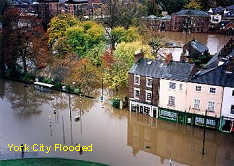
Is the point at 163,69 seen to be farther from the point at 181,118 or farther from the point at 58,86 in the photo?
the point at 58,86

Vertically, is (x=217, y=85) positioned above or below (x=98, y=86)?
above

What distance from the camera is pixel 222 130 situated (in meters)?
27.8

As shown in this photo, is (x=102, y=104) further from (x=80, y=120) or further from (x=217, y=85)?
(x=217, y=85)

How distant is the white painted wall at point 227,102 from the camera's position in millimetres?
26750

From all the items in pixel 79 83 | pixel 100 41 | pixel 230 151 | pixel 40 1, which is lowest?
pixel 230 151

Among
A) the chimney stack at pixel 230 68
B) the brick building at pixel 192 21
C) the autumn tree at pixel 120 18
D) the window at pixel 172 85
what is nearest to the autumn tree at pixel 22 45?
the autumn tree at pixel 120 18

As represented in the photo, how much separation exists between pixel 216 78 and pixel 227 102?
2.28m

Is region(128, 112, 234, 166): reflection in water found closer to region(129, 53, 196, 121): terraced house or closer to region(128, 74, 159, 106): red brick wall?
region(129, 53, 196, 121): terraced house

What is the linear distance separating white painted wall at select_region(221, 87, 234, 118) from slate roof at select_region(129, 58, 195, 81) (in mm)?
3607

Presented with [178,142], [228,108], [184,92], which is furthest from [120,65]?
[228,108]

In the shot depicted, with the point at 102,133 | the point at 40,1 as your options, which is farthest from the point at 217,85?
the point at 40,1

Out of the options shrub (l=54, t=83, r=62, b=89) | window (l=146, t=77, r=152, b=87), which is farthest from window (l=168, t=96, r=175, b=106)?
shrub (l=54, t=83, r=62, b=89)

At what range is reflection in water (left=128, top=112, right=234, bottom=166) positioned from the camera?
2439cm

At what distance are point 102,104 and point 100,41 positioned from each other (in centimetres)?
1424
